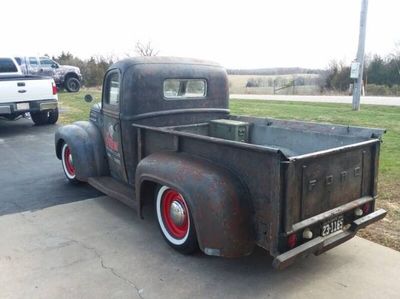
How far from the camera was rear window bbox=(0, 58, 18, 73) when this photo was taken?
1234cm

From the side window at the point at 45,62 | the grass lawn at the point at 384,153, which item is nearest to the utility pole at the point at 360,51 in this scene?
the grass lawn at the point at 384,153

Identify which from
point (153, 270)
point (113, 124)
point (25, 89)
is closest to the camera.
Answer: point (153, 270)

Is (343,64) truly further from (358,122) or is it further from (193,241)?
(193,241)

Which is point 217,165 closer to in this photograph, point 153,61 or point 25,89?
point 153,61

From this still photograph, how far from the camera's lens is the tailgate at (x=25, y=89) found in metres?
9.77

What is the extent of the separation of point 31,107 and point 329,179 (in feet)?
29.8

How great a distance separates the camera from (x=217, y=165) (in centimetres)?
324

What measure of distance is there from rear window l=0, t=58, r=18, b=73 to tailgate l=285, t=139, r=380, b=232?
39.3 ft

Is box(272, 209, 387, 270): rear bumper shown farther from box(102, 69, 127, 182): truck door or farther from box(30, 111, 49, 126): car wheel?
box(30, 111, 49, 126): car wheel


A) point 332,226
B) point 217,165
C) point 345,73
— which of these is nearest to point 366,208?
point 332,226

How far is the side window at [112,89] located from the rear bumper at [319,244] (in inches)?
108

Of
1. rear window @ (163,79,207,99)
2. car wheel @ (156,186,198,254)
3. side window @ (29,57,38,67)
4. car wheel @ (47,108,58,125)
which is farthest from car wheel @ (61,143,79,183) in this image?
side window @ (29,57,38,67)

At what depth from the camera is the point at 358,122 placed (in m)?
10.9

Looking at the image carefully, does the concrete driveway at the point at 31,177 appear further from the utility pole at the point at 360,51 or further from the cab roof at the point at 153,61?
the utility pole at the point at 360,51
